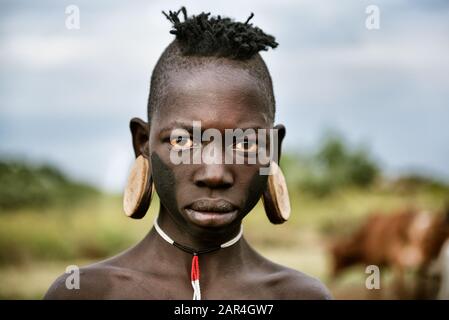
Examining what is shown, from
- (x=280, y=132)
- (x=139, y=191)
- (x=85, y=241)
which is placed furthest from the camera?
(x=85, y=241)

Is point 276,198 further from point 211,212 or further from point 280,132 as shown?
point 211,212

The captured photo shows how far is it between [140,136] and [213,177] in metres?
0.67

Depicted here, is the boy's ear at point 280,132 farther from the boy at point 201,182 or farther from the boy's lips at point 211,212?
the boy's lips at point 211,212

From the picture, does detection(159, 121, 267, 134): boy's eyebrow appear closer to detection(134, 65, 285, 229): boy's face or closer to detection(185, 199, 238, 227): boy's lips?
detection(134, 65, 285, 229): boy's face

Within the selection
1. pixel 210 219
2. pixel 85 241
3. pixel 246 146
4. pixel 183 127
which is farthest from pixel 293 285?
pixel 85 241

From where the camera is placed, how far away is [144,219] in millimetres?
11242

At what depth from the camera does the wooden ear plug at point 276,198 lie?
12.9ft

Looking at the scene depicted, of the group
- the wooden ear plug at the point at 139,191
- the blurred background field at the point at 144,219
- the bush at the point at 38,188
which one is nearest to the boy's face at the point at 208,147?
the wooden ear plug at the point at 139,191

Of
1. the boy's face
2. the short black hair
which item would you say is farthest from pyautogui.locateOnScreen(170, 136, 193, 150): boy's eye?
the short black hair

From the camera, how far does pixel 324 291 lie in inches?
154

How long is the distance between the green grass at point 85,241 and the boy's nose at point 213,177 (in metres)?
6.48

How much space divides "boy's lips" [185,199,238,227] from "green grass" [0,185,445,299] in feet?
21.1
